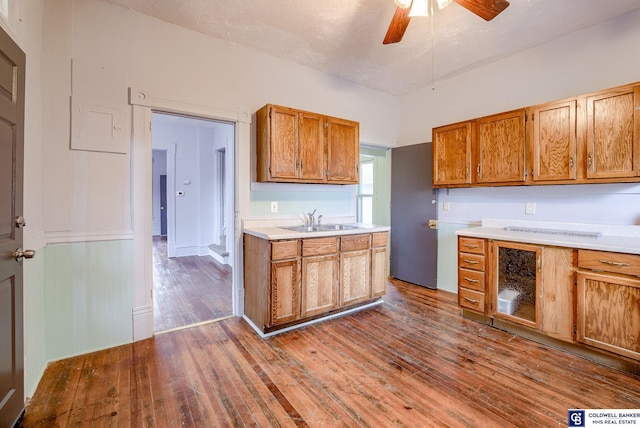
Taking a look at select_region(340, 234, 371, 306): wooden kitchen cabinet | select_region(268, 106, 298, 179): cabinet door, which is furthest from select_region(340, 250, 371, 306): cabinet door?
select_region(268, 106, 298, 179): cabinet door

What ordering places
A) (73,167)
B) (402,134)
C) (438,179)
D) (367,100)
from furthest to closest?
(402,134)
(367,100)
(438,179)
(73,167)

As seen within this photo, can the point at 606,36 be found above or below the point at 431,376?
above

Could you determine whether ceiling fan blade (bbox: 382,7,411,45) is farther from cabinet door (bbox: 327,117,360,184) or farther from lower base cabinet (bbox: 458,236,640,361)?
lower base cabinet (bbox: 458,236,640,361)

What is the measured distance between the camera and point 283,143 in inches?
115

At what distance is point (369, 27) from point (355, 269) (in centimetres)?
235

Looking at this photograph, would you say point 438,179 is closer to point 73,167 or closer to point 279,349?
point 279,349

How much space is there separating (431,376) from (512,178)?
206 cm

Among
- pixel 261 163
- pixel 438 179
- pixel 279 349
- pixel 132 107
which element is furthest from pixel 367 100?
pixel 279 349

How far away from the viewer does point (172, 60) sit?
2641 mm

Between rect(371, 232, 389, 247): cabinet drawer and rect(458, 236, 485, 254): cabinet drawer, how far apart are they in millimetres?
779

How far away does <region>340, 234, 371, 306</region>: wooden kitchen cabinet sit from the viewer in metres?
3.02

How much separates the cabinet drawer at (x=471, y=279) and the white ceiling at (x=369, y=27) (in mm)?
2306

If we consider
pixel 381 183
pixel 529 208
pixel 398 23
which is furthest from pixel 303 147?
pixel 529 208

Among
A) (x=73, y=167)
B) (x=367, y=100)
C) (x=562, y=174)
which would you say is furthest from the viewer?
(x=367, y=100)
